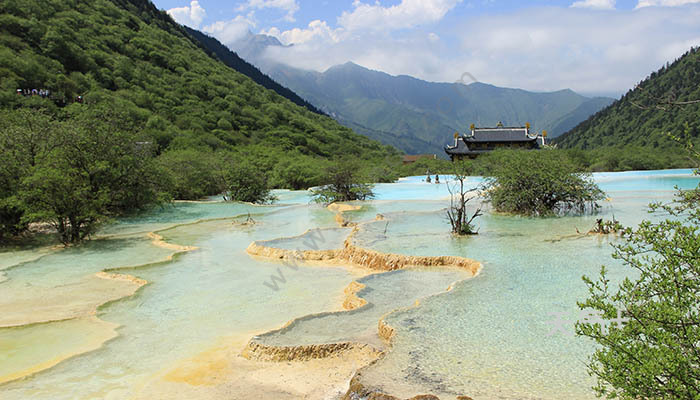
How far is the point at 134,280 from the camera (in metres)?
9.15

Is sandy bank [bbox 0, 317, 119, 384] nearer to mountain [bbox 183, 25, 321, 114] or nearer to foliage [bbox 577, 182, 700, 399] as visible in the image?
foliage [bbox 577, 182, 700, 399]

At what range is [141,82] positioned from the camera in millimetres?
50719

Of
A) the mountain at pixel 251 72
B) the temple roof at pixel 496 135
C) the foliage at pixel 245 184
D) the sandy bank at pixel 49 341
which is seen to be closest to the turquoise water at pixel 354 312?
the sandy bank at pixel 49 341

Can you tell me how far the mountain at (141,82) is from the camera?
39.7 meters

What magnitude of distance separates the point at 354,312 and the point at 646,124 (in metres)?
60.9

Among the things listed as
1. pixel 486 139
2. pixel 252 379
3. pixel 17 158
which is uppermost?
pixel 486 139

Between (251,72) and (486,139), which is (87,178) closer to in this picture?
(486,139)

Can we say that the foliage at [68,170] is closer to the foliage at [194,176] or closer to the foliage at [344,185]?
the foliage at [194,176]

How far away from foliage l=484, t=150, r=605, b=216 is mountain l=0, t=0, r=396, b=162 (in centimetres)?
2500

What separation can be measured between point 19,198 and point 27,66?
33.7m

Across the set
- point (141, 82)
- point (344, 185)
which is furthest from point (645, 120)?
point (141, 82)

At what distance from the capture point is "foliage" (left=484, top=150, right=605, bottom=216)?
13820 millimetres

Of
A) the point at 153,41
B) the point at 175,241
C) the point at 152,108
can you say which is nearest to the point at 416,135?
the point at 153,41

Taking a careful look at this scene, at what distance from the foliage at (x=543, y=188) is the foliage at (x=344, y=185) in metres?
7.86
